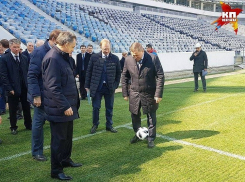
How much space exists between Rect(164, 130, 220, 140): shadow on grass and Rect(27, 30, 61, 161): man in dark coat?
98.8 inches

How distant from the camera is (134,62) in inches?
183

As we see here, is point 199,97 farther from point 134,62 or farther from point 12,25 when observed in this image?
point 12,25

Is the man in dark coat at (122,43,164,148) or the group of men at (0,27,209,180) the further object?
the man in dark coat at (122,43,164,148)

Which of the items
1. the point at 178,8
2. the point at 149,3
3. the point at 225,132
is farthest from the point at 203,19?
the point at 225,132

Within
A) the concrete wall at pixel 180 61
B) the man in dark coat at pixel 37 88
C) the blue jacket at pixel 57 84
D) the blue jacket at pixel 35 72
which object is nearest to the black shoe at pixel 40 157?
the man in dark coat at pixel 37 88

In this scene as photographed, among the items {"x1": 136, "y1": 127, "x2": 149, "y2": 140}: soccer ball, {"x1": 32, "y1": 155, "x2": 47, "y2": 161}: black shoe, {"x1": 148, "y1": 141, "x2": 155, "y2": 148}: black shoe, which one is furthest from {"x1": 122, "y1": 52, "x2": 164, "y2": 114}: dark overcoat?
{"x1": 32, "y1": 155, "x2": 47, "y2": 161}: black shoe

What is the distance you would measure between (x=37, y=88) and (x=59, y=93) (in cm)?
84

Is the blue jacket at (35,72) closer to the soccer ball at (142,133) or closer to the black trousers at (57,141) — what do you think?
the black trousers at (57,141)

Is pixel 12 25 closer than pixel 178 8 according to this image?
Yes

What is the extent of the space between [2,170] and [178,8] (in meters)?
37.7

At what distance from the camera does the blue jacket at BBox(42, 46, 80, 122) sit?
3256 millimetres

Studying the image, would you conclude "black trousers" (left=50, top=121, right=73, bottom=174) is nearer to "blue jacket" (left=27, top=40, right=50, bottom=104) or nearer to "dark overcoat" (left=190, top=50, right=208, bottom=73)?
"blue jacket" (left=27, top=40, right=50, bottom=104)

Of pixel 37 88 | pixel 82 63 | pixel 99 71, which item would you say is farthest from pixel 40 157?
pixel 82 63

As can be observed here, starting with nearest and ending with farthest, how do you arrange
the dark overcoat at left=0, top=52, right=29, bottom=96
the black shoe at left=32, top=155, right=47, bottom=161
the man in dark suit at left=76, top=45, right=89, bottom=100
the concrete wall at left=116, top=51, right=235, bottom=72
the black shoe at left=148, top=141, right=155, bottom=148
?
the black shoe at left=32, top=155, right=47, bottom=161 → the black shoe at left=148, top=141, right=155, bottom=148 → the dark overcoat at left=0, top=52, right=29, bottom=96 → the man in dark suit at left=76, top=45, right=89, bottom=100 → the concrete wall at left=116, top=51, right=235, bottom=72
